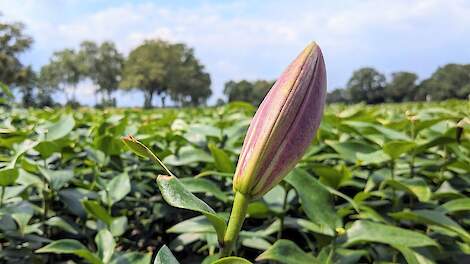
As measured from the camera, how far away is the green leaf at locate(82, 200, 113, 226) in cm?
94

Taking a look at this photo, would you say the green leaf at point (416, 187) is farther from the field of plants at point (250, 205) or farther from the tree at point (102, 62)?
the tree at point (102, 62)

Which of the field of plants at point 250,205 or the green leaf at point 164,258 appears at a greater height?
the green leaf at point 164,258

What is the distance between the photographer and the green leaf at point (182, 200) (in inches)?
15.9

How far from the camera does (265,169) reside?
1.36 ft

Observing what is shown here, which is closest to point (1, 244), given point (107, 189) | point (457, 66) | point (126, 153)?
point (107, 189)

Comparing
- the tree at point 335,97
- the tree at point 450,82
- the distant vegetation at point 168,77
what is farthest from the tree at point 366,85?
the tree at point 335,97

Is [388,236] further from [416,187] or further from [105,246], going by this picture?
[105,246]

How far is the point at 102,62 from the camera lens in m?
51.2

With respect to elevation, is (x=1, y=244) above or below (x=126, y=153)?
below

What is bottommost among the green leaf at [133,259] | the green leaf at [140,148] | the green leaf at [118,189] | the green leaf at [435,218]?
the green leaf at [133,259]

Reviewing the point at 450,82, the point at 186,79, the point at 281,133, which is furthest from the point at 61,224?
the point at 186,79

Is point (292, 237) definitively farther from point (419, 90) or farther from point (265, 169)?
point (419, 90)

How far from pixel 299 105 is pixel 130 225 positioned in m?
1.00

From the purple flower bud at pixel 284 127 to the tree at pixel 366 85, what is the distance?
56304 millimetres
